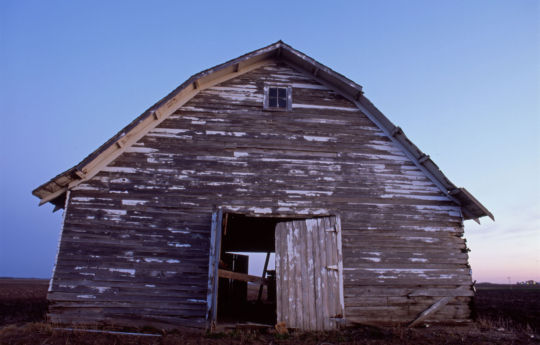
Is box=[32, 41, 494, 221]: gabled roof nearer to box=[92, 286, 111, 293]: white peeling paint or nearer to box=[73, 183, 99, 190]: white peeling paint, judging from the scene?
box=[73, 183, 99, 190]: white peeling paint

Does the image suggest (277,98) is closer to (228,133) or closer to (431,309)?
(228,133)

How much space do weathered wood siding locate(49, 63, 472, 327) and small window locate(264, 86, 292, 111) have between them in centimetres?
16

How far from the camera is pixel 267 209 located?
7820 millimetres

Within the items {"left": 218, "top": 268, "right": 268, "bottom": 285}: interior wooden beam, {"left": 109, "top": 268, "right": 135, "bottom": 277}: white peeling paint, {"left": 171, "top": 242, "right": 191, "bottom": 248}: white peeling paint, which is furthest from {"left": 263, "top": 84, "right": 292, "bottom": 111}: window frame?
{"left": 109, "top": 268, "right": 135, "bottom": 277}: white peeling paint

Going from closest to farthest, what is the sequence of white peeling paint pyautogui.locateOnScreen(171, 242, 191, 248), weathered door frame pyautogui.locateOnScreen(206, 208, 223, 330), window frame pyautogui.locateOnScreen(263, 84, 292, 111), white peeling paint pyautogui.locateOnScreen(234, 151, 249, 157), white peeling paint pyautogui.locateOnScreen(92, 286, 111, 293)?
weathered door frame pyautogui.locateOnScreen(206, 208, 223, 330) < white peeling paint pyautogui.locateOnScreen(92, 286, 111, 293) < white peeling paint pyautogui.locateOnScreen(171, 242, 191, 248) < white peeling paint pyautogui.locateOnScreen(234, 151, 249, 157) < window frame pyautogui.locateOnScreen(263, 84, 292, 111)

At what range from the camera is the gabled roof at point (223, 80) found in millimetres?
7457

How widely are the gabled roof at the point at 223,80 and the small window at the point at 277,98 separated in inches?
34.4

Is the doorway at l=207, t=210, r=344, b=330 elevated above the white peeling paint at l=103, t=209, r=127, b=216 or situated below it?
below

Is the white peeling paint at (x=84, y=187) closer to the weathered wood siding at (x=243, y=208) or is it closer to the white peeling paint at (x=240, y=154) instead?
Answer: the weathered wood siding at (x=243, y=208)

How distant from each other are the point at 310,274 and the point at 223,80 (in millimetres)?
5400

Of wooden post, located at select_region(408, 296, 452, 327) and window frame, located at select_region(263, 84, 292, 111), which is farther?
window frame, located at select_region(263, 84, 292, 111)

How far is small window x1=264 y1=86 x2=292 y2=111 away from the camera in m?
8.90

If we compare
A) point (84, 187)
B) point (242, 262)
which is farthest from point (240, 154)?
point (242, 262)

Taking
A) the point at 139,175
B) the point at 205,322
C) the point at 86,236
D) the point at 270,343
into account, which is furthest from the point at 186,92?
the point at 270,343
